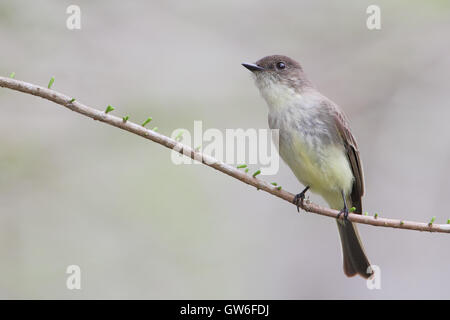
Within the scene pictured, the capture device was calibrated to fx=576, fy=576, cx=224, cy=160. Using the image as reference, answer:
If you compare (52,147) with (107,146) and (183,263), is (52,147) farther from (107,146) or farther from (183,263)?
(183,263)

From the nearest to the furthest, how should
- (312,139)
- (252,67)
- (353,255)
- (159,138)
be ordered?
(159,138) < (312,139) < (252,67) < (353,255)

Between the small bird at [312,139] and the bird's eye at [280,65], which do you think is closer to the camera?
the small bird at [312,139]

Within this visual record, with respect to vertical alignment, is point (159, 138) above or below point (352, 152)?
below

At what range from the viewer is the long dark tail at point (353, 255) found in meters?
4.20

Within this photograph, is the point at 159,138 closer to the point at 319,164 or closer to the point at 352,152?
the point at 319,164

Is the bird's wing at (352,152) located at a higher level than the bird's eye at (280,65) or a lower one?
lower

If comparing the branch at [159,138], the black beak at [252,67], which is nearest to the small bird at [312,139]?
the black beak at [252,67]

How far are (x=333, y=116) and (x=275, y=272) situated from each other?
2411 millimetres

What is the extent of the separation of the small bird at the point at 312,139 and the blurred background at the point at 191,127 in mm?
1515

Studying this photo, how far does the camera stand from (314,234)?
577 centimetres

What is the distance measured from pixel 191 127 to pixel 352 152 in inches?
80.7

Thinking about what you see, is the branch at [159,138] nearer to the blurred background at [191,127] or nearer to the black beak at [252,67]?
the black beak at [252,67]

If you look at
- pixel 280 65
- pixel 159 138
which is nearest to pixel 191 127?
pixel 280 65

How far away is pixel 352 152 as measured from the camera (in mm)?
4035
